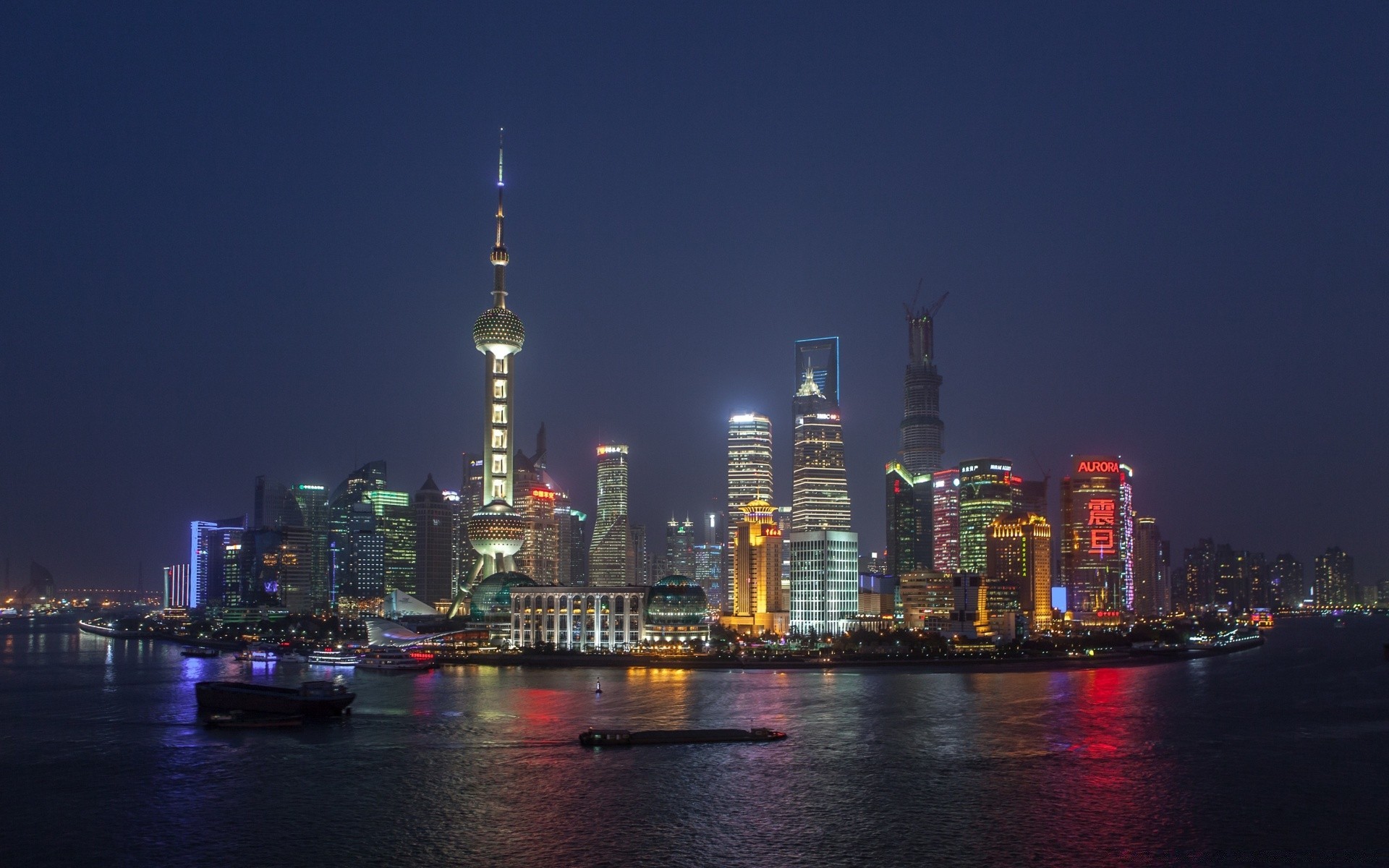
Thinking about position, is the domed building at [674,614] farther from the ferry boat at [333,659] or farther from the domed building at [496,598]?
the ferry boat at [333,659]

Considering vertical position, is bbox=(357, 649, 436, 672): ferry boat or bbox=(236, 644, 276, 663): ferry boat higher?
bbox=(357, 649, 436, 672): ferry boat

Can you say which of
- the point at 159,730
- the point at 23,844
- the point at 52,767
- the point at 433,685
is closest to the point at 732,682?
the point at 433,685

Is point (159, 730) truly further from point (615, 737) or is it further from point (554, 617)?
point (554, 617)

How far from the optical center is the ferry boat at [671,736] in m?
74.1

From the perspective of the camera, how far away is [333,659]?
159 meters

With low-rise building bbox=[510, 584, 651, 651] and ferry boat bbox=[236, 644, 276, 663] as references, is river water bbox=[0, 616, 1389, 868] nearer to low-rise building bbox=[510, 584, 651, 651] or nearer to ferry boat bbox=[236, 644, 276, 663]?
ferry boat bbox=[236, 644, 276, 663]

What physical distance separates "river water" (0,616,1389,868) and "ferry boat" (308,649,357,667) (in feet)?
155

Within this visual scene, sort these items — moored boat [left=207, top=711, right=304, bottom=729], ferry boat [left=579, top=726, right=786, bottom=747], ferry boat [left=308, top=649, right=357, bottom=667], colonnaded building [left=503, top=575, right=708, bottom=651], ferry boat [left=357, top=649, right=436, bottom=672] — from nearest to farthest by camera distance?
ferry boat [left=579, top=726, right=786, bottom=747], moored boat [left=207, top=711, right=304, bottom=729], ferry boat [left=357, top=649, right=436, bottom=672], ferry boat [left=308, top=649, right=357, bottom=667], colonnaded building [left=503, top=575, right=708, bottom=651]

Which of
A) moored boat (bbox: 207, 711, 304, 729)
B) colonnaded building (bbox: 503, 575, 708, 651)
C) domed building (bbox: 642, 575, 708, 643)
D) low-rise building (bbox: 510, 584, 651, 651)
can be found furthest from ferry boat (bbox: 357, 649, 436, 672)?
moored boat (bbox: 207, 711, 304, 729)

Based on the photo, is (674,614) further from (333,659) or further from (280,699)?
(280,699)

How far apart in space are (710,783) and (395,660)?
96.4m

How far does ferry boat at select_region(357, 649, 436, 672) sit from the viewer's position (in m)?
143

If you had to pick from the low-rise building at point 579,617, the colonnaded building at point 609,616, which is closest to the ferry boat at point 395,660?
the low-rise building at point 579,617

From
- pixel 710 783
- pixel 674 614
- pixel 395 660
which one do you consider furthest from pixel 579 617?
pixel 710 783
